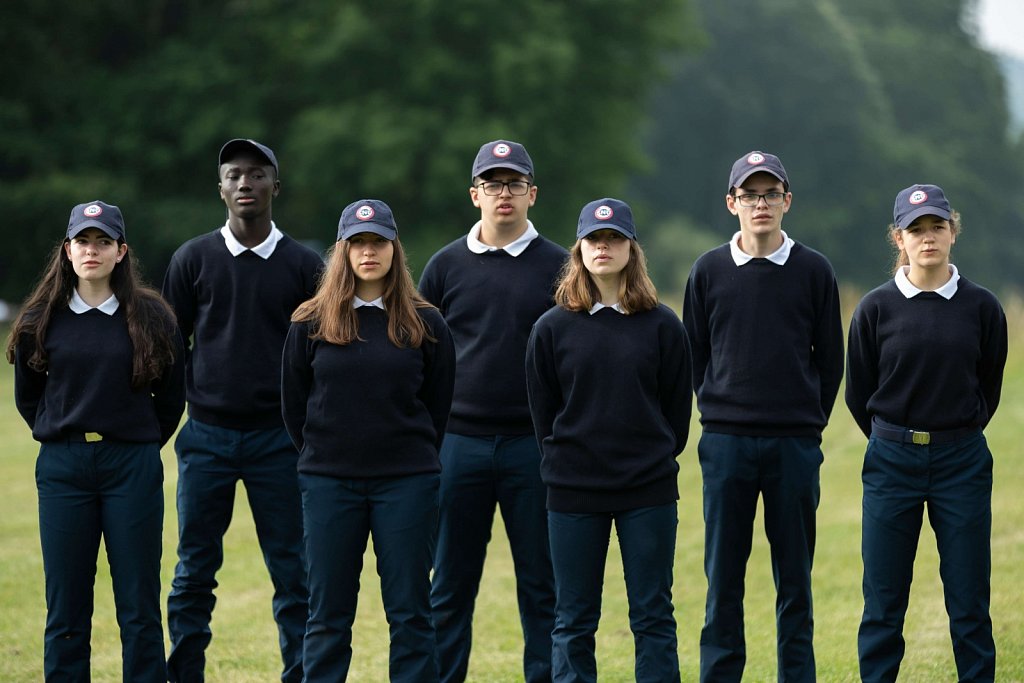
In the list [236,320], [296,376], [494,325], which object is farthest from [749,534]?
[236,320]

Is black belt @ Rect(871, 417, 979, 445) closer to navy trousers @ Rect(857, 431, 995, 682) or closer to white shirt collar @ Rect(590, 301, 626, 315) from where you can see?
navy trousers @ Rect(857, 431, 995, 682)

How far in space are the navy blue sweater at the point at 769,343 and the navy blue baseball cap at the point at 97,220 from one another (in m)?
2.47

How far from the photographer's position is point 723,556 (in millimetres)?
6184

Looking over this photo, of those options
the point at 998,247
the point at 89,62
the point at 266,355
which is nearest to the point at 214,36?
the point at 89,62

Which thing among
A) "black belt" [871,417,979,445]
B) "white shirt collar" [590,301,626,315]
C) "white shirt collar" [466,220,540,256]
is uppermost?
"white shirt collar" [466,220,540,256]

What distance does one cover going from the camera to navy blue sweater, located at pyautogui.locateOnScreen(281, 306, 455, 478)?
18.6 ft

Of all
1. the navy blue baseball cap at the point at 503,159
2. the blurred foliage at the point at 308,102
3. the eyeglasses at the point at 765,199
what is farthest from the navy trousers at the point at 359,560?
the blurred foliage at the point at 308,102

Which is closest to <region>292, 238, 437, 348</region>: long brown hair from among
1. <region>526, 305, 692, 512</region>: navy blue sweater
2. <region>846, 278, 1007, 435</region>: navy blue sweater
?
<region>526, 305, 692, 512</region>: navy blue sweater

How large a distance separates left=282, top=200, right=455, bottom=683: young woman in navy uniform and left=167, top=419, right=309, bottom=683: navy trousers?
2.46 feet

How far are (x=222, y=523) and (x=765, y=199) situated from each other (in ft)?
9.29

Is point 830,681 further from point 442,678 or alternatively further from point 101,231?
point 101,231

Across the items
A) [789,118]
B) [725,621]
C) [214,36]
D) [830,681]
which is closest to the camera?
[725,621]

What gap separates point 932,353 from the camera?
19.5 feet

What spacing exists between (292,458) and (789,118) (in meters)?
50.2
